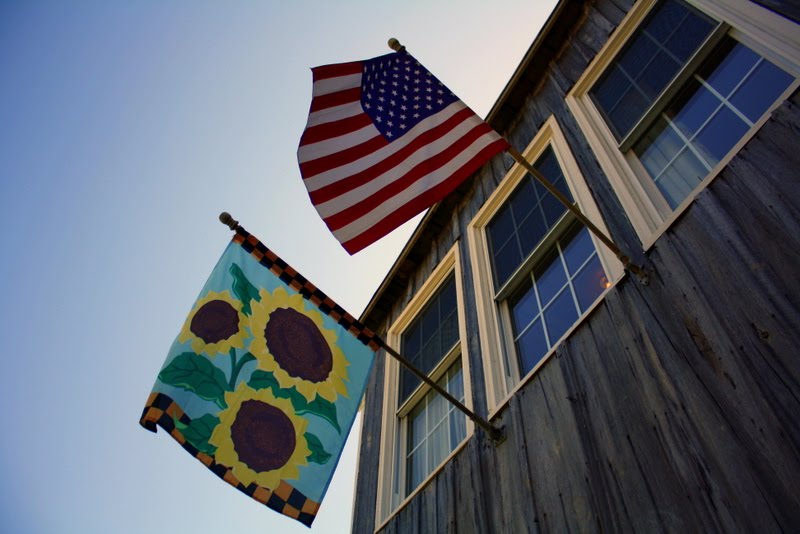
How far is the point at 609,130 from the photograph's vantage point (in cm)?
457

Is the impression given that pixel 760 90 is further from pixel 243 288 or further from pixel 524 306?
pixel 243 288

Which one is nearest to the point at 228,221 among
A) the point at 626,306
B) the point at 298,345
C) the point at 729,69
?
the point at 298,345

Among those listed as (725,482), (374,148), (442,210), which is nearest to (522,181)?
(442,210)

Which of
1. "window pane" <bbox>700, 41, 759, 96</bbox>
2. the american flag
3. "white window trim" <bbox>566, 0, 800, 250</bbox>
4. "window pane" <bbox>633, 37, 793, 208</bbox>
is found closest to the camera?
"white window trim" <bbox>566, 0, 800, 250</bbox>

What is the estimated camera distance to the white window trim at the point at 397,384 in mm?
4836

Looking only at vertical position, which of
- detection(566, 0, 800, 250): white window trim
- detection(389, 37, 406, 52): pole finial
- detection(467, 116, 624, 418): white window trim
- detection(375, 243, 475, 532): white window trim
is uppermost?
detection(566, 0, 800, 250): white window trim

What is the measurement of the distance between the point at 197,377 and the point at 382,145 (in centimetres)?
219

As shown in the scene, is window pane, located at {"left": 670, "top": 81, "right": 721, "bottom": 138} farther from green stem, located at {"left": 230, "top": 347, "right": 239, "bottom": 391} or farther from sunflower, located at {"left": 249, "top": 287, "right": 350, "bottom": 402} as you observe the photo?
green stem, located at {"left": 230, "top": 347, "right": 239, "bottom": 391}

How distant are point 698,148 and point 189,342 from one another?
379 cm

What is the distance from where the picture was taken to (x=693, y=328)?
110 inches

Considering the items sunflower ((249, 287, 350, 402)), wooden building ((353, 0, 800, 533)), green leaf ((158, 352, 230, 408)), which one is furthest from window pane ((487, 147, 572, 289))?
green leaf ((158, 352, 230, 408))

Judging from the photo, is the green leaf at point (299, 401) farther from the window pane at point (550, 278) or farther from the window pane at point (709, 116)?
the window pane at point (709, 116)

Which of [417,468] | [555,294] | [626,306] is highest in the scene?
[626,306]

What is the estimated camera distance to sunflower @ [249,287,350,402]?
4129mm
